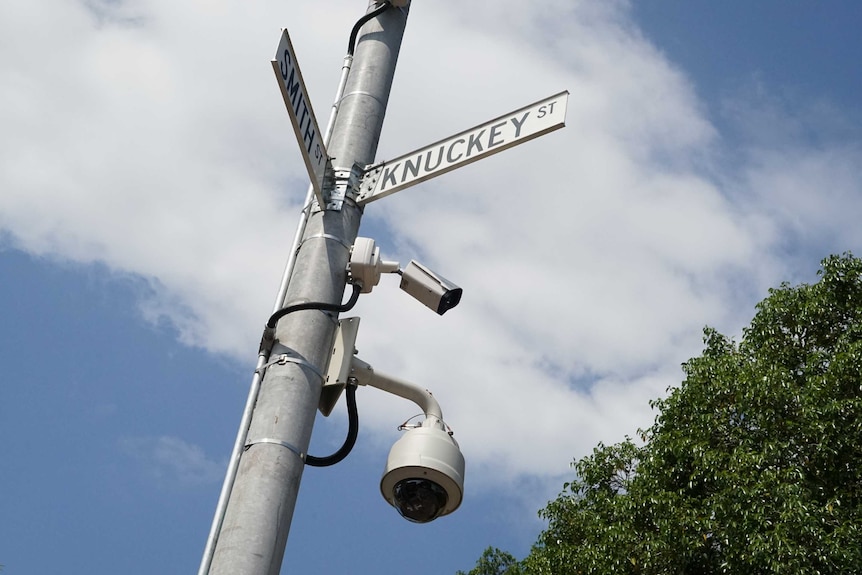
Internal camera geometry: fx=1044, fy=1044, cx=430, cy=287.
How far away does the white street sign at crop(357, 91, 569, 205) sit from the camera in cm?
412

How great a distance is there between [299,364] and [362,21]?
1.93 meters

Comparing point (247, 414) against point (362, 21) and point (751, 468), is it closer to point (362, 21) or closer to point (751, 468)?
point (362, 21)

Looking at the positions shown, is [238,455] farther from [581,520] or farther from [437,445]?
[581,520]

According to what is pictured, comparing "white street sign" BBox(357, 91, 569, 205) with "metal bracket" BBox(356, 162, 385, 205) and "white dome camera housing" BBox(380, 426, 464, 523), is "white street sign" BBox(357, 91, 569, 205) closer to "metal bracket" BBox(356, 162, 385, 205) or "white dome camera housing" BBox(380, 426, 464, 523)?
"metal bracket" BBox(356, 162, 385, 205)

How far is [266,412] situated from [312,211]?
993 mm

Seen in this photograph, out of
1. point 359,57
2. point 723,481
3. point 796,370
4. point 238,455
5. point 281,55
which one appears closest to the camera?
point 238,455

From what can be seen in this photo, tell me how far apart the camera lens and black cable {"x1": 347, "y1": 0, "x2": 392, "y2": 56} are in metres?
2.10

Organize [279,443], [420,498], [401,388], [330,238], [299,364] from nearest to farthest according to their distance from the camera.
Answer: [279,443] → [299,364] → [420,498] → [330,238] → [401,388]

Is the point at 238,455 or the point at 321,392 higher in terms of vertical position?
the point at 321,392

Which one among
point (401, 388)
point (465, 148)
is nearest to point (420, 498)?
point (401, 388)

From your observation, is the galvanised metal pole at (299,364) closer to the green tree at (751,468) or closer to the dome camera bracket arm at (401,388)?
the dome camera bracket arm at (401,388)

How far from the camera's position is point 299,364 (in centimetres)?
352

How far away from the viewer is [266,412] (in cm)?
340

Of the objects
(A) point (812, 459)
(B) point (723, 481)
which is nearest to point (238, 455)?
(B) point (723, 481)
